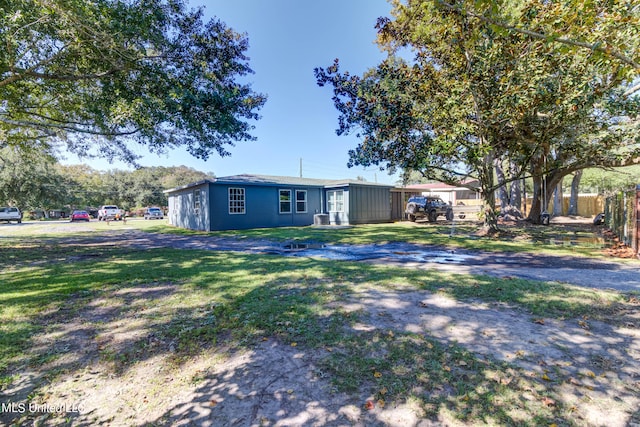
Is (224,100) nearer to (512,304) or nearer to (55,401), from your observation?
(55,401)

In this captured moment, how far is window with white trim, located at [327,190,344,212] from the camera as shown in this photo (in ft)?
64.9

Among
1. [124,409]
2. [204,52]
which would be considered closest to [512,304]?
[124,409]

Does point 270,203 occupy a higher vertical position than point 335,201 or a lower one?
lower

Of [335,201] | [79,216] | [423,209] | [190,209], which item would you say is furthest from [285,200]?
[79,216]

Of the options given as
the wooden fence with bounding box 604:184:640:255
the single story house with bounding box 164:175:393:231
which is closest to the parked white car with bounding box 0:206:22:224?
the single story house with bounding box 164:175:393:231

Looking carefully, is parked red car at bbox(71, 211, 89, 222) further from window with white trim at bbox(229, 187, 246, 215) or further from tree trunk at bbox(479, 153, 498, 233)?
tree trunk at bbox(479, 153, 498, 233)

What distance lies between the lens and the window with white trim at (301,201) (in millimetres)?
19312

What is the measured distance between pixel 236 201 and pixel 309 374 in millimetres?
15021

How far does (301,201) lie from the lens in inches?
768

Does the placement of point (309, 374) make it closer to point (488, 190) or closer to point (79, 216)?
point (488, 190)

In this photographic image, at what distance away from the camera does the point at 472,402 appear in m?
2.13

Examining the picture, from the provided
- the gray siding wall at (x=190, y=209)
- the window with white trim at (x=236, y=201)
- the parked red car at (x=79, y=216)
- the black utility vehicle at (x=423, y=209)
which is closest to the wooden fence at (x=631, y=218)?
the black utility vehicle at (x=423, y=209)

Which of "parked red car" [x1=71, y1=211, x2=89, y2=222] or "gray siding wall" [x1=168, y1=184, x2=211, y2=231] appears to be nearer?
"gray siding wall" [x1=168, y1=184, x2=211, y2=231]

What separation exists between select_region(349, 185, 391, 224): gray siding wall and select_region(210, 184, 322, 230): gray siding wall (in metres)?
2.60
